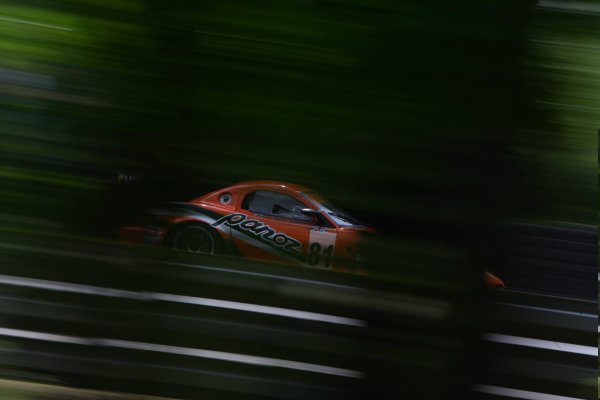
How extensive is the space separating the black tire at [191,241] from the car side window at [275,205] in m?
0.21

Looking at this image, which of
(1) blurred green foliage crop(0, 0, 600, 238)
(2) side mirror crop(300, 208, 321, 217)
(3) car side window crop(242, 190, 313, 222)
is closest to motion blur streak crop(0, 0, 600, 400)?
(1) blurred green foliage crop(0, 0, 600, 238)

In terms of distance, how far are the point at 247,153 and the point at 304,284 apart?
37cm

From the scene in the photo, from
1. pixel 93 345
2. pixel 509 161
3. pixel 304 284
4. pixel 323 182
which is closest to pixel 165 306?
pixel 93 345

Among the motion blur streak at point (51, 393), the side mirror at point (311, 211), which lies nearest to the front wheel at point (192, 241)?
the side mirror at point (311, 211)

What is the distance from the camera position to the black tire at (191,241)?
2.09 metres

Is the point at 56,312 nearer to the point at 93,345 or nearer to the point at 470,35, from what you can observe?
the point at 93,345

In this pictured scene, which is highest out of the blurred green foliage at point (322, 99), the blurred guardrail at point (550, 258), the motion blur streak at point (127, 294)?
the blurred green foliage at point (322, 99)

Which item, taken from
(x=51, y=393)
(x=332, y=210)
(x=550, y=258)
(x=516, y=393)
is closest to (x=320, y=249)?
(x=332, y=210)

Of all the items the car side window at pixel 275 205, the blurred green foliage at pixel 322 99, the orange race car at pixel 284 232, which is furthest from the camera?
the car side window at pixel 275 205

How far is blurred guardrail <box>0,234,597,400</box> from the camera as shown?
6.35 feet

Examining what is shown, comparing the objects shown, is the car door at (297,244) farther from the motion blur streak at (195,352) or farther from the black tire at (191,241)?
the motion blur streak at (195,352)

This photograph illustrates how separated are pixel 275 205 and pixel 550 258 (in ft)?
3.75

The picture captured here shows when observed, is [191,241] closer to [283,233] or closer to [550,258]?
[283,233]

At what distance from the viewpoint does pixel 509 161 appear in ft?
6.23
